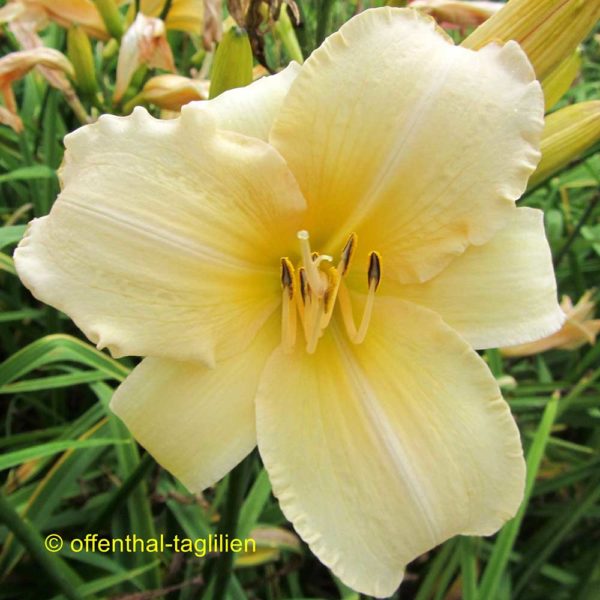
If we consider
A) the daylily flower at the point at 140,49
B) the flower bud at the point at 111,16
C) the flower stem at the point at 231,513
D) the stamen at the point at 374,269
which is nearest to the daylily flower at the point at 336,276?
the stamen at the point at 374,269

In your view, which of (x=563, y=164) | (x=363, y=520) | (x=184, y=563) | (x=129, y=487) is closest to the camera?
Result: (x=363, y=520)

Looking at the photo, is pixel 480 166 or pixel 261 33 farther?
pixel 261 33

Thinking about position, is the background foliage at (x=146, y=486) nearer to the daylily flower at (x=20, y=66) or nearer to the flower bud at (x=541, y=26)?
the daylily flower at (x=20, y=66)

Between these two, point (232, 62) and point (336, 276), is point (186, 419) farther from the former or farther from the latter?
point (232, 62)

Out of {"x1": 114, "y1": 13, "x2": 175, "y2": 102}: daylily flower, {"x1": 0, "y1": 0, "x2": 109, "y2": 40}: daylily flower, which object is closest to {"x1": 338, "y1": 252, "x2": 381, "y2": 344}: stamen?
{"x1": 114, "y1": 13, "x2": 175, "y2": 102}: daylily flower

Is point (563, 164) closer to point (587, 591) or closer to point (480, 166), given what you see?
point (480, 166)

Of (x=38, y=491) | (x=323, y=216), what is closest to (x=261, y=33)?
(x=323, y=216)

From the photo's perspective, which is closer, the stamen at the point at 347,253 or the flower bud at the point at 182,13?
the stamen at the point at 347,253
